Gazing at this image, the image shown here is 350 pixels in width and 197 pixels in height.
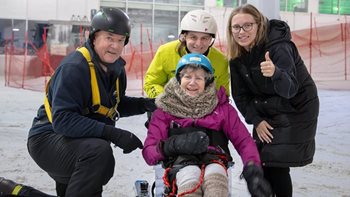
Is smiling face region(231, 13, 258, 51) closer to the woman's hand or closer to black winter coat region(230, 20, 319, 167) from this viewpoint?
black winter coat region(230, 20, 319, 167)

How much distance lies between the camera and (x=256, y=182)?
2.30m

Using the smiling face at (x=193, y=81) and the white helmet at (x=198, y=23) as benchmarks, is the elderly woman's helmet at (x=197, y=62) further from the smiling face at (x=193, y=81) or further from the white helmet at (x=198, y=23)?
the white helmet at (x=198, y=23)

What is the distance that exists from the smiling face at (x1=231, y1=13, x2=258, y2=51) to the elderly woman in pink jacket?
1.26ft

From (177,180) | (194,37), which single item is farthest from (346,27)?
(177,180)

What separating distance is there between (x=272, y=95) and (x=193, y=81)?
666 mm

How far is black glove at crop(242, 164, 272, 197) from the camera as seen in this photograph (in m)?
2.28

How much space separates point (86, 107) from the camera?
2.66 m

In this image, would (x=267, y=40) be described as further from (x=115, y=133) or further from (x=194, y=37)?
(x=115, y=133)

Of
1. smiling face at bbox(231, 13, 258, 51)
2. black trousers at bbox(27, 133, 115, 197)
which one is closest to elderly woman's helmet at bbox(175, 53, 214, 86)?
smiling face at bbox(231, 13, 258, 51)

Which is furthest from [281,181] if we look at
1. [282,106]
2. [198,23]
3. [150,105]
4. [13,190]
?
[13,190]

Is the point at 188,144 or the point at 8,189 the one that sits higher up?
the point at 188,144

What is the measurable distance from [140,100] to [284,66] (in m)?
0.99

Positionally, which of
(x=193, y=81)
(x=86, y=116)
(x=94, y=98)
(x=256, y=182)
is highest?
(x=193, y=81)

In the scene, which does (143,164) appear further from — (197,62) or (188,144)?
(188,144)
